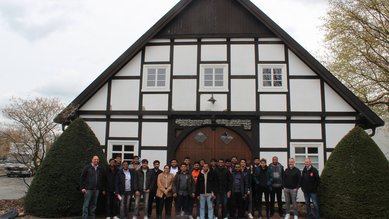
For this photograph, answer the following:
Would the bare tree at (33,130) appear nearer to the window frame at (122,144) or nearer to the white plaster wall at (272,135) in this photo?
the window frame at (122,144)

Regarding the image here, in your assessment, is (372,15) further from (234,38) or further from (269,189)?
(269,189)

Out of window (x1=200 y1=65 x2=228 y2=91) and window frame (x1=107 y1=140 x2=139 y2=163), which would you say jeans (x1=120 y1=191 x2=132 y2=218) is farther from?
window (x1=200 y1=65 x2=228 y2=91)

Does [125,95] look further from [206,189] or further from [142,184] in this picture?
[206,189]

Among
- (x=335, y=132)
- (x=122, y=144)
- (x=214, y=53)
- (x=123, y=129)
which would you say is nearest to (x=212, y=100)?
(x=214, y=53)

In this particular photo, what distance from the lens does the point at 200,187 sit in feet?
31.8

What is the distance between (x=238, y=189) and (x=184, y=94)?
4.69 m

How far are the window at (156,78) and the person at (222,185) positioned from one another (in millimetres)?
4631

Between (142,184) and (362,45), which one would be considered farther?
(362,45)

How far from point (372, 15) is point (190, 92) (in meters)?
11.5

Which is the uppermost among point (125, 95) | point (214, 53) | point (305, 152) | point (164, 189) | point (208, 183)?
point (214, 53)

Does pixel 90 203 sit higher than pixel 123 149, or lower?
lower

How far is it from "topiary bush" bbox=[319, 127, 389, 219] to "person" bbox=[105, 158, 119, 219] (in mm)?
5959

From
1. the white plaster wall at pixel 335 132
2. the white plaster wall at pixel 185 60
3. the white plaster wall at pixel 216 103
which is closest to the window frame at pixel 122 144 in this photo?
the white plaster wall at pixel 216 103

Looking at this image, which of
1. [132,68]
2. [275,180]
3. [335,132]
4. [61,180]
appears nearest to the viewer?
[61,180]
